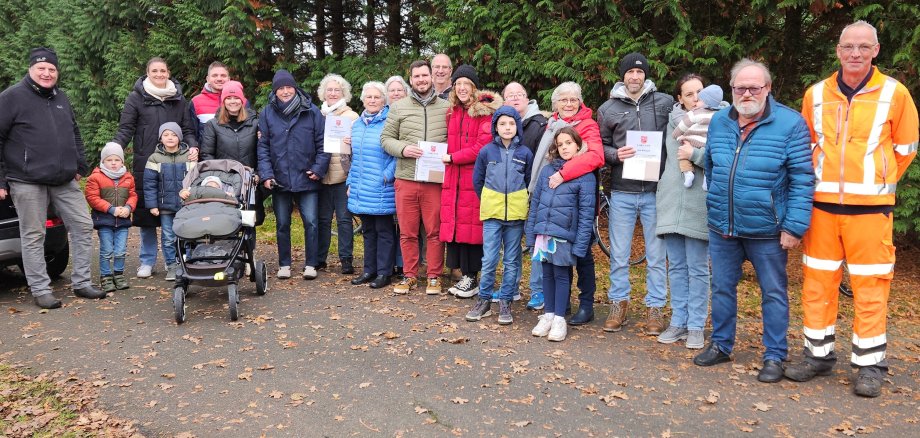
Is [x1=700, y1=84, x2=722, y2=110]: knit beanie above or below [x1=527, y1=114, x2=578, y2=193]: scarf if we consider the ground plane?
above

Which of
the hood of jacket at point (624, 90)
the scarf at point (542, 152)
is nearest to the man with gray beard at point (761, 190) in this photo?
the hood of jacket at point (624, 90)

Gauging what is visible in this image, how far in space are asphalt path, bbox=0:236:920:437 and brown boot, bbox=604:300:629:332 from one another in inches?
4.1

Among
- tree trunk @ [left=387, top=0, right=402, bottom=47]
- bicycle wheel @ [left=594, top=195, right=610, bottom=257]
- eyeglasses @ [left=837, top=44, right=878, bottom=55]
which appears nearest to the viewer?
eyeglasses @ [left=837, top=44, right=878, bottom=55]

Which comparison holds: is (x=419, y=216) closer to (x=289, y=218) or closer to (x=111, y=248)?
(x=289, y=218)

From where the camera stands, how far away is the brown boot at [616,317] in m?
6.27

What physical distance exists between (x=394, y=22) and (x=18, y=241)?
8159 mm

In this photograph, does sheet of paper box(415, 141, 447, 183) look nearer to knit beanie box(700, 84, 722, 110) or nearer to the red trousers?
the red trousers

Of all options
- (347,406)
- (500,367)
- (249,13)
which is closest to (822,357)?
(500,367)

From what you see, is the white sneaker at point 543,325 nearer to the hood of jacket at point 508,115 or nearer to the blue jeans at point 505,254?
the blue jeans at point 505,254

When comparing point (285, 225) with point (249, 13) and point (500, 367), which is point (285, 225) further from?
point (249, 13)

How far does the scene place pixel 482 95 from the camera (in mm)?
6836

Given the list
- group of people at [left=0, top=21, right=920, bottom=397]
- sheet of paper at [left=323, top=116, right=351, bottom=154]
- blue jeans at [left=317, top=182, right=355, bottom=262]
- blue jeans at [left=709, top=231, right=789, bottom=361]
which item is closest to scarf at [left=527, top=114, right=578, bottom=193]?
group of people at [left=0, top=21, right=920, bottom=397]

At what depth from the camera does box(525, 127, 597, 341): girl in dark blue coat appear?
590 centimetres

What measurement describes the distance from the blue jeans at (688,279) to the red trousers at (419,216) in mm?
2481
